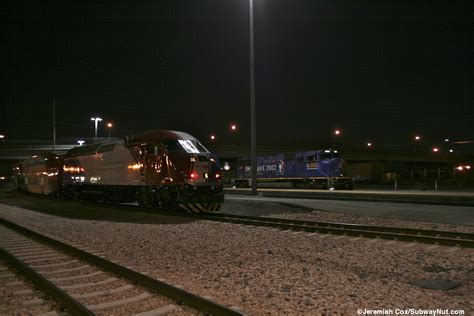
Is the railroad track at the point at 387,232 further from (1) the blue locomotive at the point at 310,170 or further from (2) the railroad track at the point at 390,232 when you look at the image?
(1) the blue locomotive at the point at 310,170

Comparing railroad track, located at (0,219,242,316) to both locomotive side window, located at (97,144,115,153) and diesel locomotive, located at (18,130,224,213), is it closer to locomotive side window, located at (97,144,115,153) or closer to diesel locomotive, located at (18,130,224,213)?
diesel locomotive, located at (18,130,224,213)

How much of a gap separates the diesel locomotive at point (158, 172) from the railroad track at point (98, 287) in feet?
24.1

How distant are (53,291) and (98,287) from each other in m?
0.72

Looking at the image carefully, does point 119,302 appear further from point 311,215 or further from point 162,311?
point 311,215

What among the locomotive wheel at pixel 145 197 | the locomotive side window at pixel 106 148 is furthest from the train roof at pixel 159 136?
the locomotive side window at pixel 106 148

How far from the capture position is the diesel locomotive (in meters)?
17.3

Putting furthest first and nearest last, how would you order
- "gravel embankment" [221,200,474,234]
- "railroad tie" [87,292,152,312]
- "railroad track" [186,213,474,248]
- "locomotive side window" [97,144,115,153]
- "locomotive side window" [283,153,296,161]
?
"locomotive side window" [283,153,296,161], "locomotive side window" [97,144,115,153], "gravel embankment" [221,200,474,234], "railroad track" [186,213,474,248], "railroad tie" [87,292,152,312]

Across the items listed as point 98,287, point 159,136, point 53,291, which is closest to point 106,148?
point 159,136

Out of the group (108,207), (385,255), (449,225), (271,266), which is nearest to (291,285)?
(271,266)

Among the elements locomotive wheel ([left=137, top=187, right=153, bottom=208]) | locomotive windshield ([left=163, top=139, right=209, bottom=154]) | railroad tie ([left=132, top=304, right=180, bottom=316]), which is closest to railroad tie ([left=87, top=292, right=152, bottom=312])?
railroad tie ([left=132, top=304, right=180, bottom=316])

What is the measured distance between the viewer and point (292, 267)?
827cm

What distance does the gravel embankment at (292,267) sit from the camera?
6.07m

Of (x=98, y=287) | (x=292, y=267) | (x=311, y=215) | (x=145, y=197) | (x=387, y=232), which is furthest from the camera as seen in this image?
(x=145, y=197)

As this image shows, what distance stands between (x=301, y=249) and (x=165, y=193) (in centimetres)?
874
